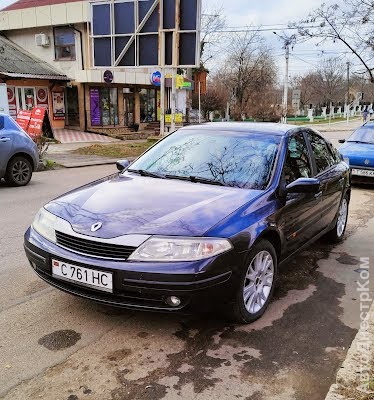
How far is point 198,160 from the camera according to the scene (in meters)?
4.23

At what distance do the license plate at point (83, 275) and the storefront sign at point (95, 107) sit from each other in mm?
→ 24590

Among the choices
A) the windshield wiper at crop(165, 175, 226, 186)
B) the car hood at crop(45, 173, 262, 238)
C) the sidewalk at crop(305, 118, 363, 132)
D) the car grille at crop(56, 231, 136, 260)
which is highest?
the windshield wiper at crop(165, 175, 226, 186)

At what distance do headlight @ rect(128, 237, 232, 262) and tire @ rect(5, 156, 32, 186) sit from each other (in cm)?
730

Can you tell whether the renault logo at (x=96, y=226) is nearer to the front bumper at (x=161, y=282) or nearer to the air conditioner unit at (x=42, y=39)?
the front bumper at (x=161, y=282)

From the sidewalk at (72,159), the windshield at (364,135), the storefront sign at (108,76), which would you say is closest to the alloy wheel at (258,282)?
the windshield at (364,135)

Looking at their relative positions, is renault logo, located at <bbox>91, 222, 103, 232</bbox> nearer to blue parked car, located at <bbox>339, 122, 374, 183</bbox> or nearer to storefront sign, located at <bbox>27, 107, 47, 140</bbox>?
blue parked car, located at <bbox>339, 122, 374, 183</bbox>

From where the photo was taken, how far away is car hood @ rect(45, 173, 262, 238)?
3.09 meters

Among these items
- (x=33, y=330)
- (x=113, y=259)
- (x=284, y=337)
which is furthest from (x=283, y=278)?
(x=33, y=330)

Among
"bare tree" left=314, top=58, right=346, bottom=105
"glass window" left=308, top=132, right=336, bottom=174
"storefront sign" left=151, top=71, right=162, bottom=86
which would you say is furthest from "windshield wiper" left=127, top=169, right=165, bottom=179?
"bare tree" left=314, top=58, right=346, bottom=105

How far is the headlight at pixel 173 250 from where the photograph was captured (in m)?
2.97

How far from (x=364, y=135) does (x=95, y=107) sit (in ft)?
62.5

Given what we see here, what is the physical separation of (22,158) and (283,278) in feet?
23.0

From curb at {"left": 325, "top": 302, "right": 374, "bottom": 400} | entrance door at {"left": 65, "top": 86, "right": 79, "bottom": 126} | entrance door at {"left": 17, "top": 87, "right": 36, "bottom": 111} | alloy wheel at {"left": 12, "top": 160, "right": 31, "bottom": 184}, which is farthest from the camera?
entrance door at {"left": 65, "top": 86, "right": 79, "bottom": 126}

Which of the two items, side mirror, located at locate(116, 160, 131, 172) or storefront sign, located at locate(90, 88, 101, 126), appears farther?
storefront sign, located at locate(90, 88, 101, 126)
